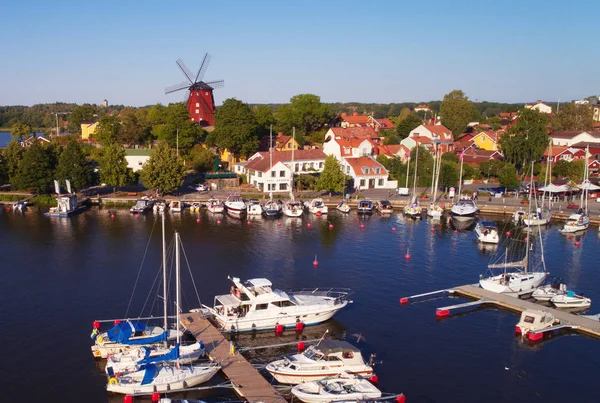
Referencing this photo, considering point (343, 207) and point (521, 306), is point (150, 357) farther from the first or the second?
point (343, 207)

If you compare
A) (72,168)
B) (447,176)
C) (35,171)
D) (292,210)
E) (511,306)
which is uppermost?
(447,176)

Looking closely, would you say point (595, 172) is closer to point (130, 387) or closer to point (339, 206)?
point (339, 206)

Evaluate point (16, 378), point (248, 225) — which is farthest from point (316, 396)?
point (248, 225)

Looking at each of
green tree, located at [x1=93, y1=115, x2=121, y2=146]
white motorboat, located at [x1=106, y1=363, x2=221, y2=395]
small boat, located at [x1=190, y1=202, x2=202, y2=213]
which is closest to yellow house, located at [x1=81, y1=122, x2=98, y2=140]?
green tree, located at [x1=93, y1=115, x2=121, y2=146]

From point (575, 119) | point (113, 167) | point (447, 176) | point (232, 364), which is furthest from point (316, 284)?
point (575, 119)

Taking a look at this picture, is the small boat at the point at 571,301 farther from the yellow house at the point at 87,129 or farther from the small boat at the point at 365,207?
the yellow house at the point at 87,129

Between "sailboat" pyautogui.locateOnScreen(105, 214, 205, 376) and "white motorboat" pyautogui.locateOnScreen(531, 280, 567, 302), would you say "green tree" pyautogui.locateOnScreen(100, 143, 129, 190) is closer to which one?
"sailboat" pyautogui.locateOnScreen(105, 214, 205, 376)
